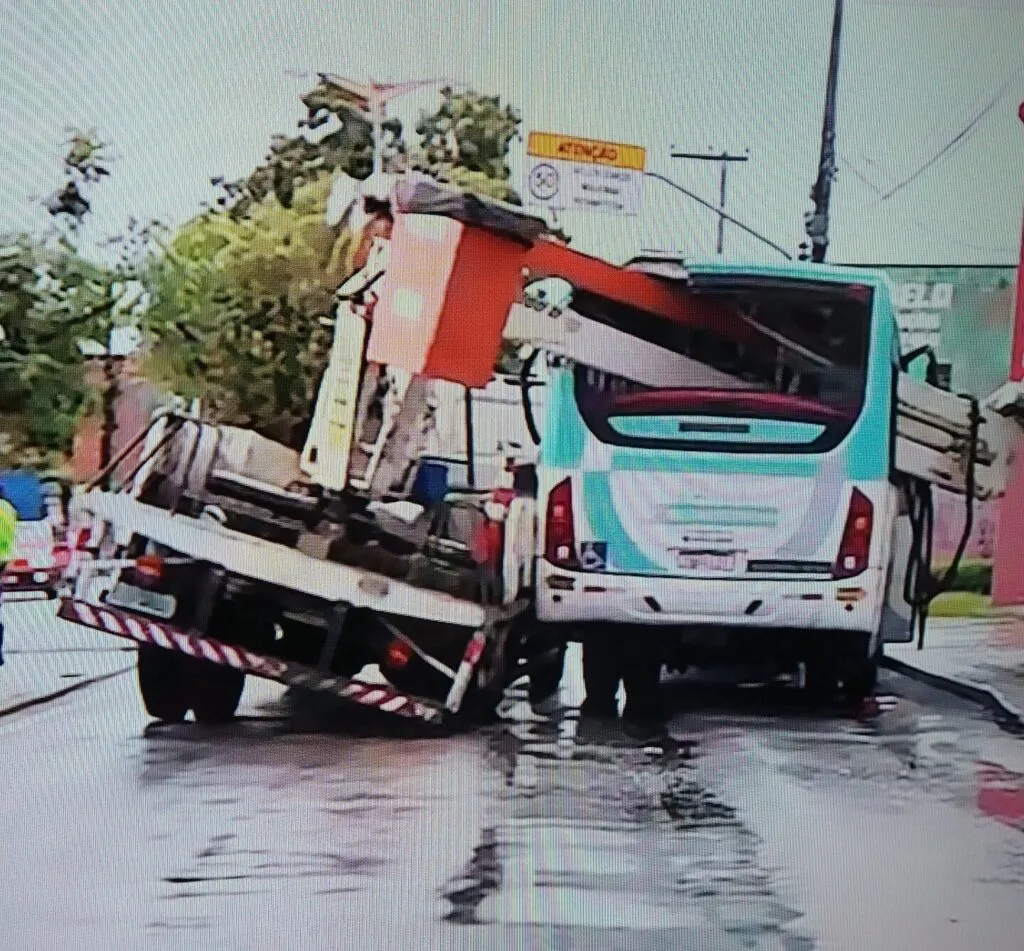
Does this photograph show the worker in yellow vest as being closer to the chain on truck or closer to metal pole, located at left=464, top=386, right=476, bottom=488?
the chain on truck

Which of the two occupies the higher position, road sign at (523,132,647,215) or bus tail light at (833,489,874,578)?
road sign at (523,132,647,215)

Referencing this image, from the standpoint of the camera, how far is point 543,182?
7.97 ft

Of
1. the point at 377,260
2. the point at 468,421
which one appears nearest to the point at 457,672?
the point at 468,421

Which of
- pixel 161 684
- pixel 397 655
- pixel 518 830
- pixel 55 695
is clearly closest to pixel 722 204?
pixel 397 655

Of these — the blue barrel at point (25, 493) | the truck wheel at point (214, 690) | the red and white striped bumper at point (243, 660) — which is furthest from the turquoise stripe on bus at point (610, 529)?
the blue barrel at point (25, 493)

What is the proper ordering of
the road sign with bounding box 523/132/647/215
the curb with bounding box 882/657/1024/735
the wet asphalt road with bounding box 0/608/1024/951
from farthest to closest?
the curb with bounding box 882/657/1024/735
the road sign with bounding box 523/132/647/215
the wet asphalt road with bounding box 0/608/1024/951

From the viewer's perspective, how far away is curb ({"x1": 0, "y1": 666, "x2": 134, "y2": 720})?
2.33m

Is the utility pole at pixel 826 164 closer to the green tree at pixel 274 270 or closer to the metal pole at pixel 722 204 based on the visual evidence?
the metal pole at pixel 722 204

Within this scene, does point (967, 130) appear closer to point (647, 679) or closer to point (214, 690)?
point (647, 679)

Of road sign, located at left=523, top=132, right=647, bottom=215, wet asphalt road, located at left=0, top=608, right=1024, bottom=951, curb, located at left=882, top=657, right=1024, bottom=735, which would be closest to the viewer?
wet asphalt road, located at left=0, top=608, right=1024, bottom=951

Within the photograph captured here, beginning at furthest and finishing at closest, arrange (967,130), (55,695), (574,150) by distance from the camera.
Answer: (967,130)
(574,150)
(55,695)

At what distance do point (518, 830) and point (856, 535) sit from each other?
0.65 metres

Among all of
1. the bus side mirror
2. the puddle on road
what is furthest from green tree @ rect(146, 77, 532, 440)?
the puddle on road

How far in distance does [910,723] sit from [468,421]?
2.63 ft
